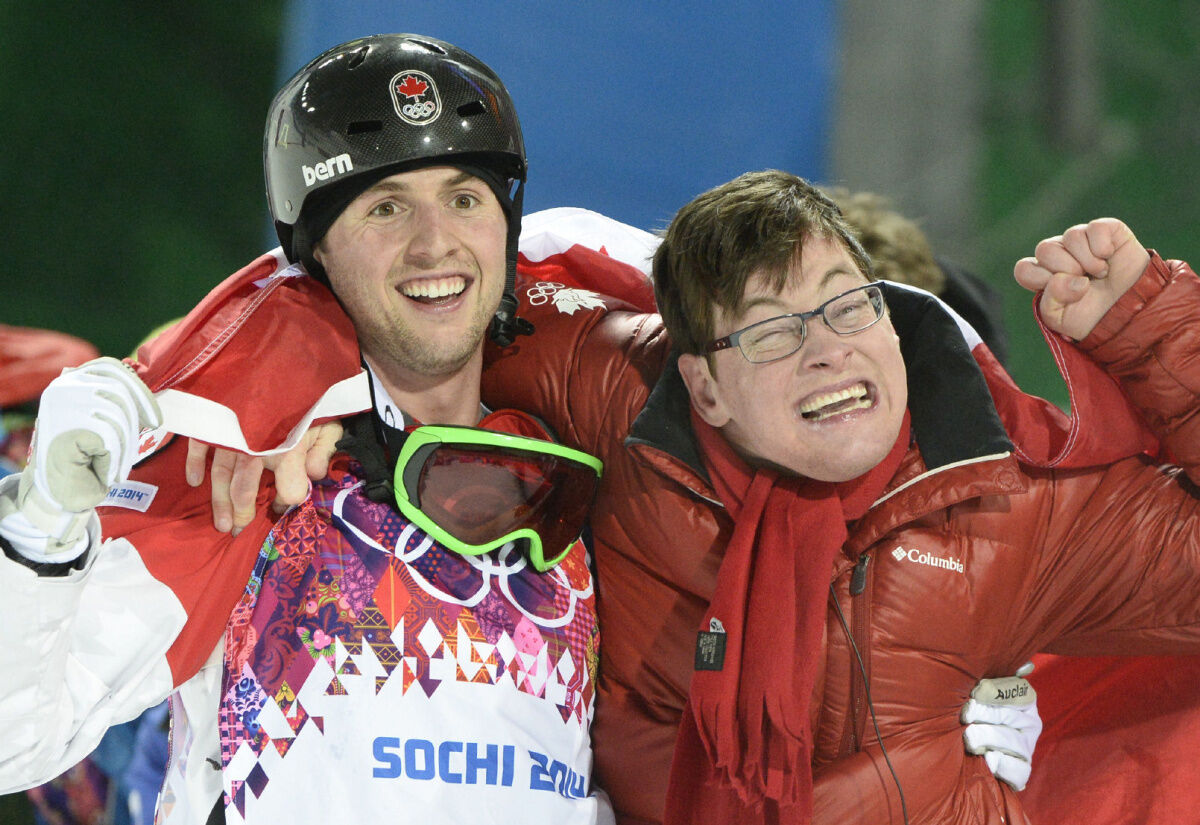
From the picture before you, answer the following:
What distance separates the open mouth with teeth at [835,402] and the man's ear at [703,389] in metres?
0.15

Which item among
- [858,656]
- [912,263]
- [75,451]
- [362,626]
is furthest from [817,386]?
[912,263]

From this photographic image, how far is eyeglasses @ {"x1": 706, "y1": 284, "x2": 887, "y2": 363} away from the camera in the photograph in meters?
1.95

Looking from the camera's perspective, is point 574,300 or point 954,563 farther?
point 574,300

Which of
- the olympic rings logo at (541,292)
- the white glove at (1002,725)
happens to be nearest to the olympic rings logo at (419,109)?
the olympic rings logo at (541,292)

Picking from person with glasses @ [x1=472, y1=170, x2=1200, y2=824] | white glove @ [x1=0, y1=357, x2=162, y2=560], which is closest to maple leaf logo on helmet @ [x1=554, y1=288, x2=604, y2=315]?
person with glasses @ [x1=472, y1=170, x2=1200, y2=824]

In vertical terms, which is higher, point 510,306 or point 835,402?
point 510,306

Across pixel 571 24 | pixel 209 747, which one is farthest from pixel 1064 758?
pixel 571 24

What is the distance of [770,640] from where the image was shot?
1.87 metres

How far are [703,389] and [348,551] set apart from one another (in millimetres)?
633

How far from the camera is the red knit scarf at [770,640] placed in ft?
6.09

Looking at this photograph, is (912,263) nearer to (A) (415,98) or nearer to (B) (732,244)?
(B) (732,244)

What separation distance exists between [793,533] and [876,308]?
0.39 metres

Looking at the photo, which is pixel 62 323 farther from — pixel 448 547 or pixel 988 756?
pixel 988 756

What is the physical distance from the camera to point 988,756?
2.00 metres
